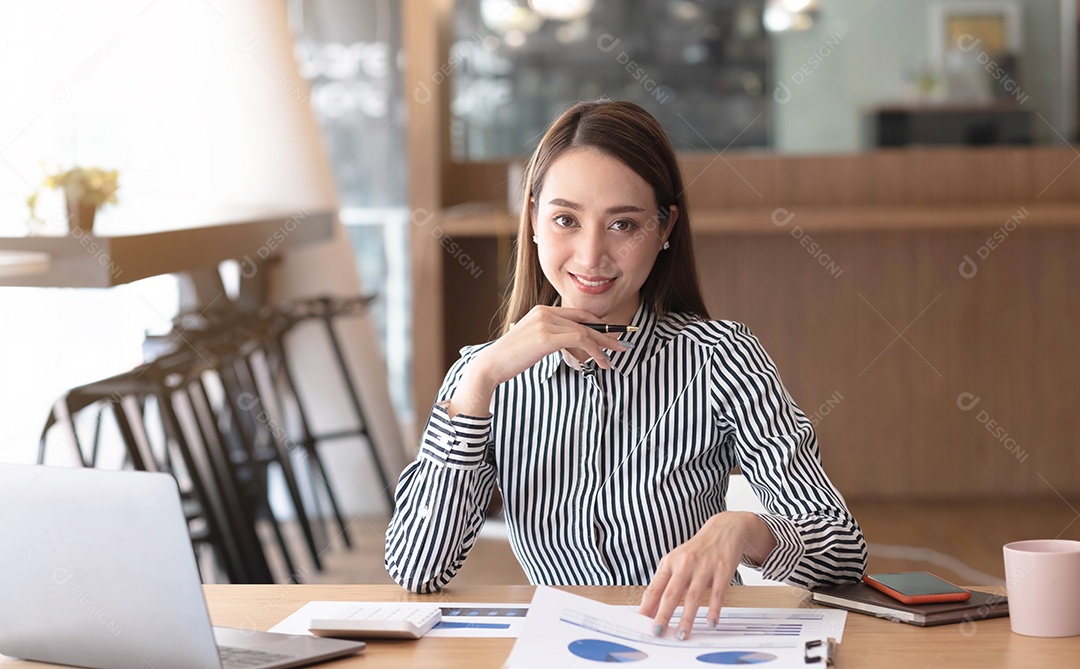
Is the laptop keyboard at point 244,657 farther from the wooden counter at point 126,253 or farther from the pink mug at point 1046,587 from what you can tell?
the wooden counter at point 126,253

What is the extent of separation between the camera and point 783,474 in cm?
135

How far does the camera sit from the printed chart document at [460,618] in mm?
1141

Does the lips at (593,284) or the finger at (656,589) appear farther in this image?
the lips at (593,284)

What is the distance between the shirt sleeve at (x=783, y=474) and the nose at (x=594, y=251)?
6.8 inches

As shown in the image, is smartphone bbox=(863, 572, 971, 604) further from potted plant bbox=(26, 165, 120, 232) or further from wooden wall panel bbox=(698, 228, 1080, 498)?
wooden wall panel bbox=(698, 228, 1080, 498)

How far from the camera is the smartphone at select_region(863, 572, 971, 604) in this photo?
1166 mm

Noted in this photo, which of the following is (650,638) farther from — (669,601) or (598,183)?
(598,183)

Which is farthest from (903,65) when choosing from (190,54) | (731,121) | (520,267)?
(520,267)

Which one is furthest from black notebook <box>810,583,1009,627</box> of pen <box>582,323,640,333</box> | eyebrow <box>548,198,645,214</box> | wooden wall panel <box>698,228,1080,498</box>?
wooden wall panel <box>698,228,1080,498</box>

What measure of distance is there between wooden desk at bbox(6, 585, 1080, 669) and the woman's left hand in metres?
0.10

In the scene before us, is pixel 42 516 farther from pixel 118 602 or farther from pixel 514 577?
pixel 514 577

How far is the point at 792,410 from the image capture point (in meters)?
1.40

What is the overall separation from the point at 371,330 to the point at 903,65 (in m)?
2.52

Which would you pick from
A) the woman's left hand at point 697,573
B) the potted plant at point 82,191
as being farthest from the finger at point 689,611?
the potted plant at point 82,191
